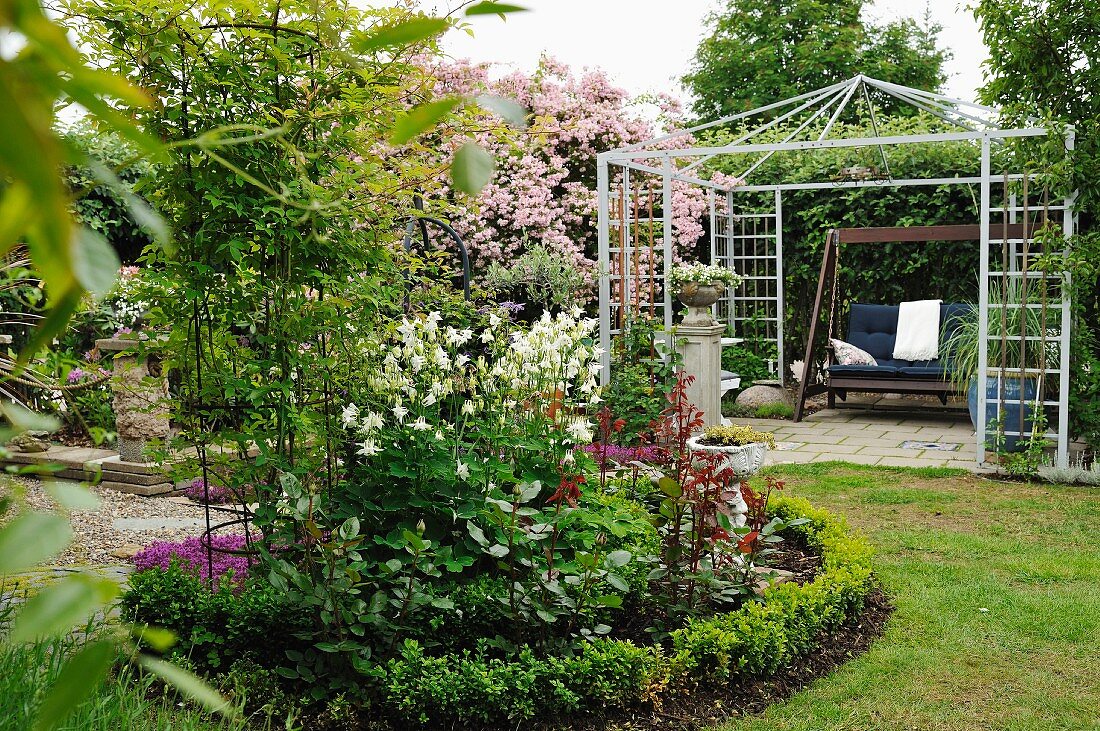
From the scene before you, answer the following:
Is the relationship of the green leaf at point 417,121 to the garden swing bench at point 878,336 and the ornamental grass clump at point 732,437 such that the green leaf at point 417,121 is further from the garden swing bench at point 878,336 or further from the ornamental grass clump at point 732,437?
the garden swing bench at point 878,336

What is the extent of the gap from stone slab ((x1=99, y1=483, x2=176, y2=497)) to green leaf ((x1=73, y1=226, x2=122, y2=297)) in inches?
246

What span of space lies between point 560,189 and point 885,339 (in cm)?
386

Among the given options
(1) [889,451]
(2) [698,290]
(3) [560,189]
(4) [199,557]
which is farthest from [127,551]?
(3) [560,189]

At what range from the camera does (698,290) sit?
7312 mm

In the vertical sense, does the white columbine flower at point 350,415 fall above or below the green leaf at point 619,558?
above

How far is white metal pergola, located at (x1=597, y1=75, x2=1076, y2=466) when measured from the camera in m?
6.47

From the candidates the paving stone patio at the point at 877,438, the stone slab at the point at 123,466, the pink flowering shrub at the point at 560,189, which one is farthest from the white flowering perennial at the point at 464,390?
the pink flowering shrub at the point at 560,189

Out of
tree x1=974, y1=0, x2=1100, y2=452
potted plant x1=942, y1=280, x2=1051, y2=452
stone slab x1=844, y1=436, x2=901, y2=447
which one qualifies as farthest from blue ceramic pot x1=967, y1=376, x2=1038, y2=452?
stone slab x1=844, y1=436, x2=901, y2=447

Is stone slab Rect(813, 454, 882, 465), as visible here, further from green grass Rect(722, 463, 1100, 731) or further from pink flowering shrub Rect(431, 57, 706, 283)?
pink flowering shrub Rect(431, 57, 706, 283)

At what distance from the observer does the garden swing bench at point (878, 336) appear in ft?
28.4

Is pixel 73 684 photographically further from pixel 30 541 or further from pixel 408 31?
pixel 408 31

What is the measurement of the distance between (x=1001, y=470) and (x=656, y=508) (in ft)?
10.3

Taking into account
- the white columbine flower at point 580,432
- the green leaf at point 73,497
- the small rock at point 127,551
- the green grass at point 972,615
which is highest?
the green leaf at point 73,497

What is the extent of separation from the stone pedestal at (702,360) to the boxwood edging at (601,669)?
12.4 ft
